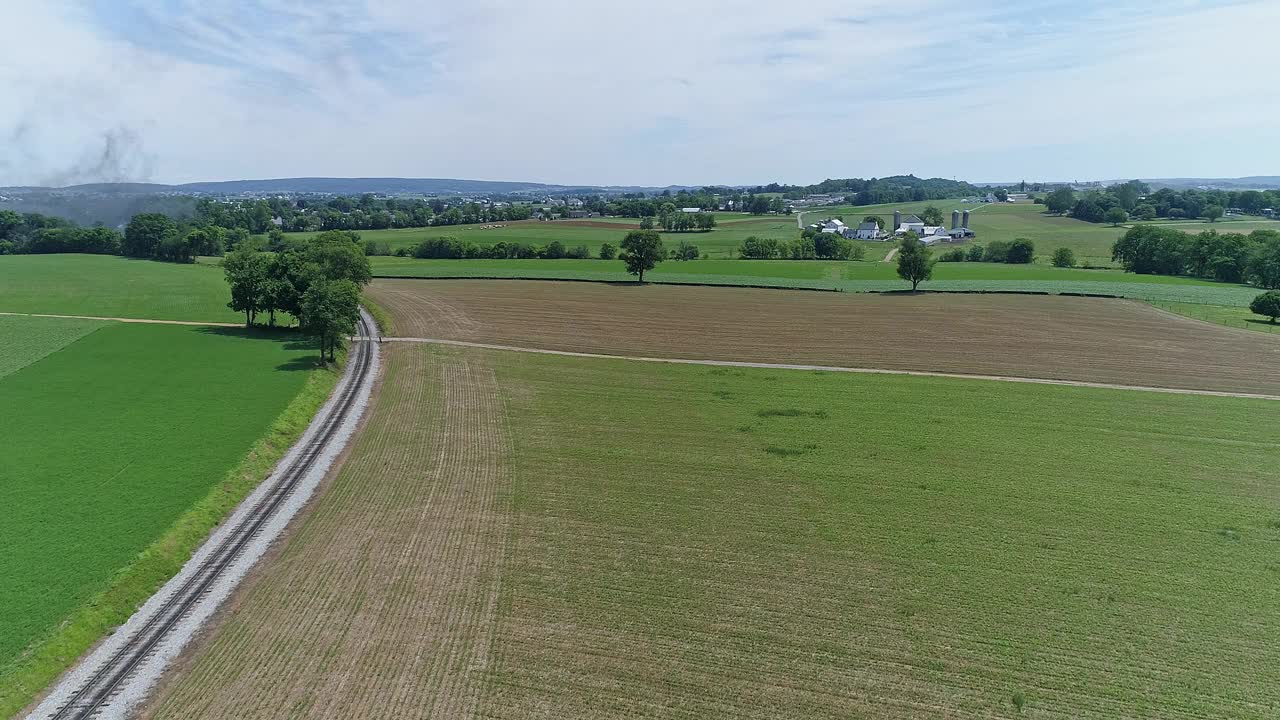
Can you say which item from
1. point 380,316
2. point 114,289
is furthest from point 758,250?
point 114,289

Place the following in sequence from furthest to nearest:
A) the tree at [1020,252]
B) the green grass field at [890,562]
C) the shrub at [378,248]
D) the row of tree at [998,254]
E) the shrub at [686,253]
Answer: the shrub at [378,248] < the shrub at [686,253] < the row of tree at [998,254] < the tree at [1020,252] < the green grass field at [890,562]

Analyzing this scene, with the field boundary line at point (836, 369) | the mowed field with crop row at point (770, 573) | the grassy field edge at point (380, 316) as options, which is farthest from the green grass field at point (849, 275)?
the mowed field with crop row at point (770, 573)

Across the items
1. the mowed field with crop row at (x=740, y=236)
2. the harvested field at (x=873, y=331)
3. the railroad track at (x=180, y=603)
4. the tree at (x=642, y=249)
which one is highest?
the mowed field with crop row at (x=740, y=236)

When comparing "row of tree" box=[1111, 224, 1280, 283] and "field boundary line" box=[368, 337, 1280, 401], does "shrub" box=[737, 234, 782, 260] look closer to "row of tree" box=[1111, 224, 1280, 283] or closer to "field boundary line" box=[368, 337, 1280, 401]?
"row of tree" box=[1111, 224, 1280, 283]

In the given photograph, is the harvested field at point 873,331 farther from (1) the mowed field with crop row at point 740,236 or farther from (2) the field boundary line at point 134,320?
(1) the mowed field with crop row at point 740,236

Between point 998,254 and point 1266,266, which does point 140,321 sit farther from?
point 1266,266
